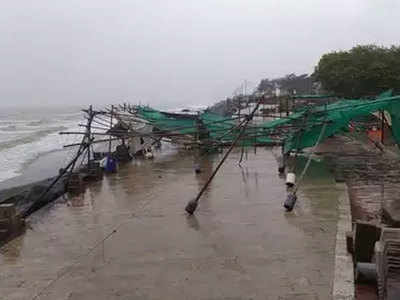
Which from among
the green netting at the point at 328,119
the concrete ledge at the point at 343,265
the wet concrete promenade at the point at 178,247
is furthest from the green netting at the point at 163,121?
the concrete ledge at the point at 343,265

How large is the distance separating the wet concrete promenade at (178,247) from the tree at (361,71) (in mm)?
18680

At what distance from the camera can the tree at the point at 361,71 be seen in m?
30.1

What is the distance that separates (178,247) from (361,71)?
25.9 metres

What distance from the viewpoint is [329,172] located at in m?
15.2

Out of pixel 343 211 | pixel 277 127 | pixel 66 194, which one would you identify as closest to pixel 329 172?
pixel 277 127

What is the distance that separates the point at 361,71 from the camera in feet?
102

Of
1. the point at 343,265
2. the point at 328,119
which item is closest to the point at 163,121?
the point at 328,119

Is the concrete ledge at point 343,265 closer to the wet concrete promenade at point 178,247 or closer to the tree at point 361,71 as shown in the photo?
the wet concrete promenade at point 178,247

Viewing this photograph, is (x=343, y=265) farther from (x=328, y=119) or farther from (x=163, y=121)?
(x=163, y=121)

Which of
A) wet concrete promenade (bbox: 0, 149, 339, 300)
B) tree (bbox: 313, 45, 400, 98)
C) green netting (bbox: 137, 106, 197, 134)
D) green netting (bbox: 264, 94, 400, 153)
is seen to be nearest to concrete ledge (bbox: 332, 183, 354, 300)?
wet concrete promenade (bbox: 0, 149, 339, 300)

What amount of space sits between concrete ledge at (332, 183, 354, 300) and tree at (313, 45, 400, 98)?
72.3 feet

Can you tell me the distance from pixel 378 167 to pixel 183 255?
996 centimetres

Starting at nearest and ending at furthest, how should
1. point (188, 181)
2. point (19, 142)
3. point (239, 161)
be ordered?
point (188, 181) → point (239, 161) → point (19, 142)

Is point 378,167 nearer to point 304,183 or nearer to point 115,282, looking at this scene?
point 304,183
